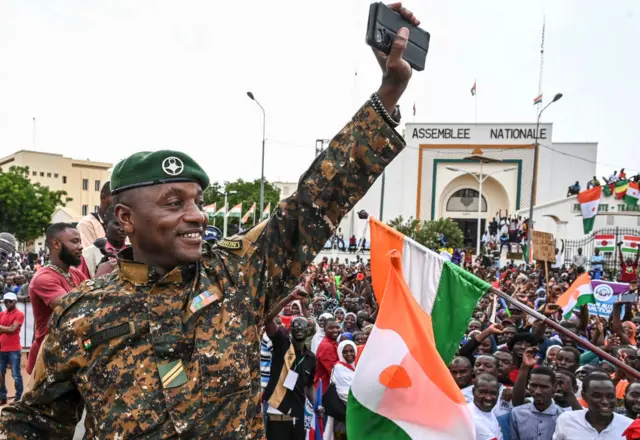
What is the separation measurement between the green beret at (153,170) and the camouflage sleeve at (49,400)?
46cm

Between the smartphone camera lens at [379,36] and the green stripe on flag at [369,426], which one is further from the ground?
the smartphone camera lens at [379,36]

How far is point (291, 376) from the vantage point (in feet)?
20.2

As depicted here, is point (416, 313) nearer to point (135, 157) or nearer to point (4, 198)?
point (135, 157)

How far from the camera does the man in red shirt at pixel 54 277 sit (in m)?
3.37

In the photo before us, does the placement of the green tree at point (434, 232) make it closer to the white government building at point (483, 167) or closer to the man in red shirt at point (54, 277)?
the white government building at point (483, 167)

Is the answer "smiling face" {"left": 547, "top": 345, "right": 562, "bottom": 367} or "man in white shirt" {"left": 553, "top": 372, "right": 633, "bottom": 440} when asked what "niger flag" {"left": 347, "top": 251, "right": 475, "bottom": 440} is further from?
"smiling face" {"left": 547, "top": 345, "right": 562, "bottom": 367}

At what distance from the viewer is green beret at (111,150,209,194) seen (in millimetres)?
1685

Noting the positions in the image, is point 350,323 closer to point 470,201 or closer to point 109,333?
point 109,333

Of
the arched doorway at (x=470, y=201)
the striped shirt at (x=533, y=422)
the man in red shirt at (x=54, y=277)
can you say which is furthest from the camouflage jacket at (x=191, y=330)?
the arched doorway at (x=470, y=201)

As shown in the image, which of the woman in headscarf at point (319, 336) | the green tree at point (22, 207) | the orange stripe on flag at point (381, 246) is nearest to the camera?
the orange stripe on flag at point (381, 246)

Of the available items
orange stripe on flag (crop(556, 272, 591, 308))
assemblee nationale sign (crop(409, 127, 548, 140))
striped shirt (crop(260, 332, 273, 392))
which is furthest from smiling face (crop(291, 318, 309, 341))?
assemblee nationale sign (crop(409, 127, 548, 140))

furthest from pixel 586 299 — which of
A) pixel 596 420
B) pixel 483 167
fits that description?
pixel 483 167

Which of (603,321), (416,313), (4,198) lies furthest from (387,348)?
(4,198)

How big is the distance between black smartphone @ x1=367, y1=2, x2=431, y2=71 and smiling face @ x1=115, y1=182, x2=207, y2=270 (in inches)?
26.7
